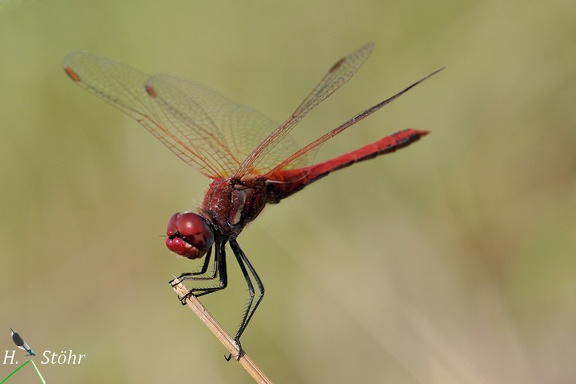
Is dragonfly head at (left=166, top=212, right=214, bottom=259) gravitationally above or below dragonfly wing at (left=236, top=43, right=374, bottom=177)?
below

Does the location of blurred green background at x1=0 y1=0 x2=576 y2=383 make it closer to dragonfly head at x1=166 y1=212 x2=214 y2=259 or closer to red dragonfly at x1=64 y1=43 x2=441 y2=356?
red dragonfly at x1=64 y1=43 x2=441 y2=356

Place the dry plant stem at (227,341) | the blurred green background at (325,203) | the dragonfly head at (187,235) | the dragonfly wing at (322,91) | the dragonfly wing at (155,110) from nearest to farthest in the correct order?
the dry plant stem at (227,341), the dragonfly head at (187,235), the dragonfly wing at (322,91), the dragonfly wing at (155,110), the blurred green background at (325,203)

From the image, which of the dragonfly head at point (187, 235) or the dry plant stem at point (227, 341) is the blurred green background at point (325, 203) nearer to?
the dragonfly head at point (187, 235)

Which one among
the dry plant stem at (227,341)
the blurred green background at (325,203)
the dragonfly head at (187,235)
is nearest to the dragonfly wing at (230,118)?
the dragonfly head at (187,235)

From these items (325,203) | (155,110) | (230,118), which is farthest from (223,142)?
(325,203)

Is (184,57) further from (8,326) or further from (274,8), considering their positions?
(8,326)

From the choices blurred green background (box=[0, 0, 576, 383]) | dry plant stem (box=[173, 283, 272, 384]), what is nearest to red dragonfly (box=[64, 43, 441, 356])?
dry plant stem (box=[173, 283, 272, 384])

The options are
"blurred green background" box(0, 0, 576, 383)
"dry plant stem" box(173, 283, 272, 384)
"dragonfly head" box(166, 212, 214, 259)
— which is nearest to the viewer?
"dry plant stem" box(173, 283, 272, 384)

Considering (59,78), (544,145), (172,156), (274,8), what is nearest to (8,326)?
(172,156)
